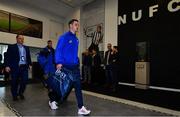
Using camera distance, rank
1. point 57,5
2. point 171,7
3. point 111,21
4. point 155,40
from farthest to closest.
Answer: point 57,5 → point 111,21 → point 155,40 → point 171,7

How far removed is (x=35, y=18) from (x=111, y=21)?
366 cm

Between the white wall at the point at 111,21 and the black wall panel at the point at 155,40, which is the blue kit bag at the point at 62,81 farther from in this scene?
the white wall at the point at 111,21

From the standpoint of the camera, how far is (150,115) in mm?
2980

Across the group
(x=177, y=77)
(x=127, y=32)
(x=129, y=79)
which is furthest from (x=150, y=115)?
(x=127, y=32)

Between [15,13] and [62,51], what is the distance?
665cm

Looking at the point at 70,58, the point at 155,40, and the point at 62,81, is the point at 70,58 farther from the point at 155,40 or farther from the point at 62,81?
the point at 155,40

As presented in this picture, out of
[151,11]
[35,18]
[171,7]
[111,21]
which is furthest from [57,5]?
[171,7]

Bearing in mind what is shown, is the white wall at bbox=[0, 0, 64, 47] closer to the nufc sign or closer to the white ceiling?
the white ceiling

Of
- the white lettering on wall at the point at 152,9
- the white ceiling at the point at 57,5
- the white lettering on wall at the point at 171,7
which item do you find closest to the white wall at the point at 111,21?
the white ceiling at the point at 57,5

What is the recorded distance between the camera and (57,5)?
9922mm

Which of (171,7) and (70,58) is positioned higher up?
(171,7)

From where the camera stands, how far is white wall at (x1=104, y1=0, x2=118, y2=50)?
26.8ft

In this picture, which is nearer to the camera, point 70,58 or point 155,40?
point 70,58

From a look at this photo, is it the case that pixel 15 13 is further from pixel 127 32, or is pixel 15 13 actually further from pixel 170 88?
pixel 170 88
